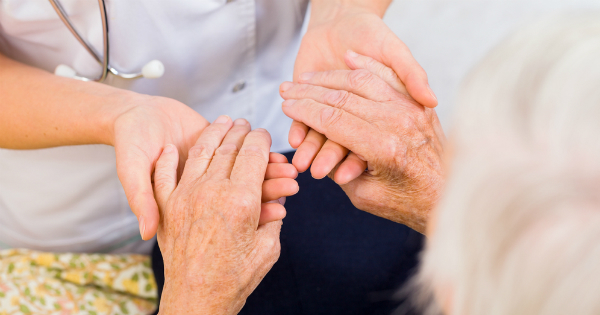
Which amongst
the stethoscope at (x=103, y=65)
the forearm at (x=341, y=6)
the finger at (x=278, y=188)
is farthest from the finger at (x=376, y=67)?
the stethoscope at (x=103, y=65)

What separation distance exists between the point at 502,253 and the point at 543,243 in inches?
1.5

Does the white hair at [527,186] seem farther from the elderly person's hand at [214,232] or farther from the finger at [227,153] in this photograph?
the finger at [227,153]

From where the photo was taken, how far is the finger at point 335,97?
0.80m

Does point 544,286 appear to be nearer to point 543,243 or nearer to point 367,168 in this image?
point 543,243

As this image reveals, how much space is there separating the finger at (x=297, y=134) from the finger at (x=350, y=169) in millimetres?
114

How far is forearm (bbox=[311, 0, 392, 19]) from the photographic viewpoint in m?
1.06

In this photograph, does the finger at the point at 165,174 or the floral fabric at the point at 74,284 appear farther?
the floral fabric at the point at 74,284

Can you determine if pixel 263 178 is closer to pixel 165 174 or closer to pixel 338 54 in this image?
pixel 165 174

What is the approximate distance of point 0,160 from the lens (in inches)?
38.8

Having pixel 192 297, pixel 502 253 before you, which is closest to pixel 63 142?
pixel 192 297

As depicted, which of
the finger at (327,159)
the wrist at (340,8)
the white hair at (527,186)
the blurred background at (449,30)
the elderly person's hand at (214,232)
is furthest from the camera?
the blurred background at (449,30)

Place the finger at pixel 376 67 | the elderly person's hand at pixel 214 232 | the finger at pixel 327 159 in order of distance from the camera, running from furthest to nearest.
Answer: the finger at pixel 376 67
the finger at pixel 327 159
the elderly person's hand at pixel 214 232

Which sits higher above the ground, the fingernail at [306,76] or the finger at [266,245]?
the fingernail at [306,76]

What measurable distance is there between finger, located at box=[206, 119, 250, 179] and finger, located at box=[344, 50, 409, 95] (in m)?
0.29
